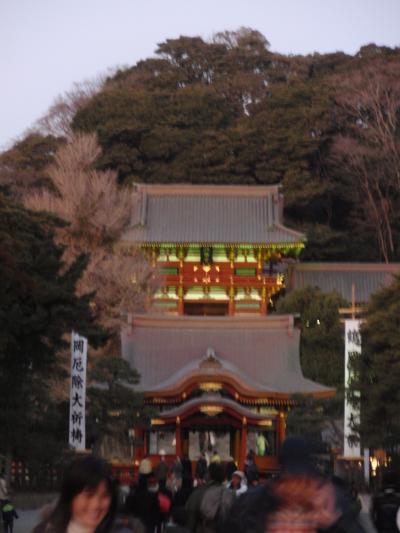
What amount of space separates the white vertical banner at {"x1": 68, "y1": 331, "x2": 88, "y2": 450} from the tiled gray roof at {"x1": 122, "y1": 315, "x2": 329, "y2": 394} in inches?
306

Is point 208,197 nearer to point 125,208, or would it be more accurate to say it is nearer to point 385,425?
point 125,208

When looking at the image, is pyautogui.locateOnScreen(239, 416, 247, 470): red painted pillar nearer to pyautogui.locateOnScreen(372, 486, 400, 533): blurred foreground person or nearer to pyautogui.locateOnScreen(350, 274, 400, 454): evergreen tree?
pyautogui.locateOnScreen(350, 274, 400, 454): evergreen tree

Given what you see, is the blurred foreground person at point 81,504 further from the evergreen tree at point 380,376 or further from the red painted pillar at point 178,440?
the red painted pillar at point 178,440

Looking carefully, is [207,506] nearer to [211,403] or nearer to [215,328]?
[211,403]

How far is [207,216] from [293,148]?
23.6 feet

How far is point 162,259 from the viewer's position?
45000 mm

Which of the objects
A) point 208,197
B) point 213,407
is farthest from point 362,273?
point 213,407

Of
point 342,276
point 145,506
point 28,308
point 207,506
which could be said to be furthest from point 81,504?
point 342,276

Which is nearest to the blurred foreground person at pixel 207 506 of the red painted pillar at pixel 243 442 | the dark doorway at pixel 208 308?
the red painted pillar at pixel 243 442

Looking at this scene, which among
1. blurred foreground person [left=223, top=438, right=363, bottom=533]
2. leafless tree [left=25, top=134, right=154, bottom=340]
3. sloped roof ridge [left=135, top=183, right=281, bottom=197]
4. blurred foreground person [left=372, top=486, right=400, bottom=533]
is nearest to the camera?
blurred foreground person [left=223, top=438, right=363, bottom=533]

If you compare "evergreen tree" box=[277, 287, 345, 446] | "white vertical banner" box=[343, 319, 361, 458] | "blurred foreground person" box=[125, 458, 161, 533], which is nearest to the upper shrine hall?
"evergreen tree" box=[277, 287, 345, 446]

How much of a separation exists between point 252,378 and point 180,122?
68.8 feet

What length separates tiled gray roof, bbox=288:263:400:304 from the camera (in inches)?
1817

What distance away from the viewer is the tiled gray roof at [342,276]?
151 feet
